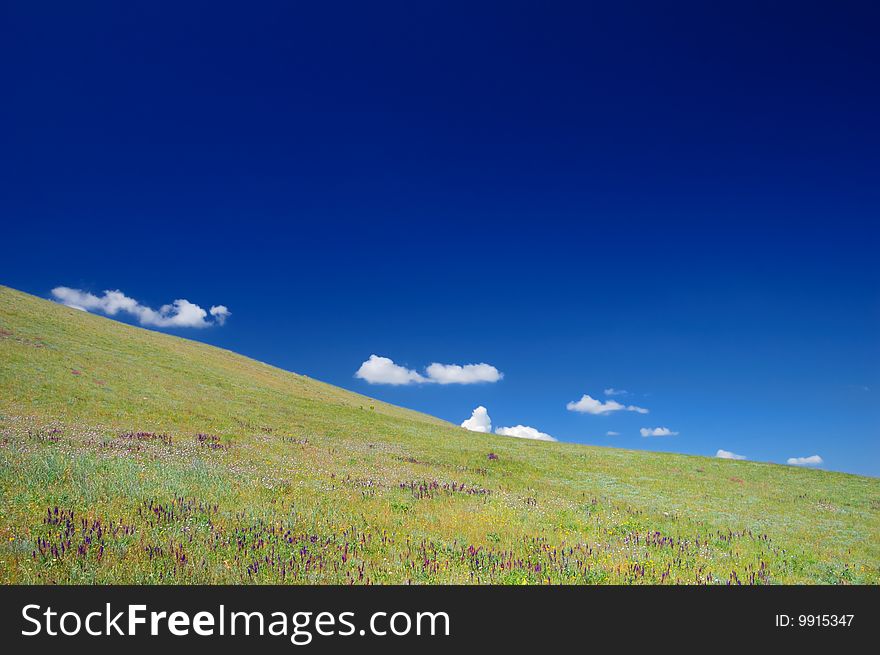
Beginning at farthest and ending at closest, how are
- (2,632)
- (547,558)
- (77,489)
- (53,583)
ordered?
(77,489) → (547,558) → (53,583) → (2,632)

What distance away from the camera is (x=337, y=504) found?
14016mm

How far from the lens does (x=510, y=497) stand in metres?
19.5

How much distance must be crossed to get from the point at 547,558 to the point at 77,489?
11.7 meters

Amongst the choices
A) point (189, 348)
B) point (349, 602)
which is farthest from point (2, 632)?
point (189, 348)

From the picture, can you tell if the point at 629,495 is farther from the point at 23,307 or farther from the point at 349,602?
the point at 23,307

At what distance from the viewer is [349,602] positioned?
6004mm

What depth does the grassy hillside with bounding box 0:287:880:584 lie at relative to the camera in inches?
337

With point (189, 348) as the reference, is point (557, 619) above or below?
below

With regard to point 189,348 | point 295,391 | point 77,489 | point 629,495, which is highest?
point 189,348

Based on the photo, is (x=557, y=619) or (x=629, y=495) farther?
(x=629, y=495)

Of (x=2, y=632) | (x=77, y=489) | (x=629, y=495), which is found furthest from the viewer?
(x=629, y=495)

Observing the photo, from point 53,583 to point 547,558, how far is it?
9029 millimetres

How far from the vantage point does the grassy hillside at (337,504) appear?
28.1ft

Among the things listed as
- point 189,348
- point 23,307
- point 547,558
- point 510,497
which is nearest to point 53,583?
point 547,558
